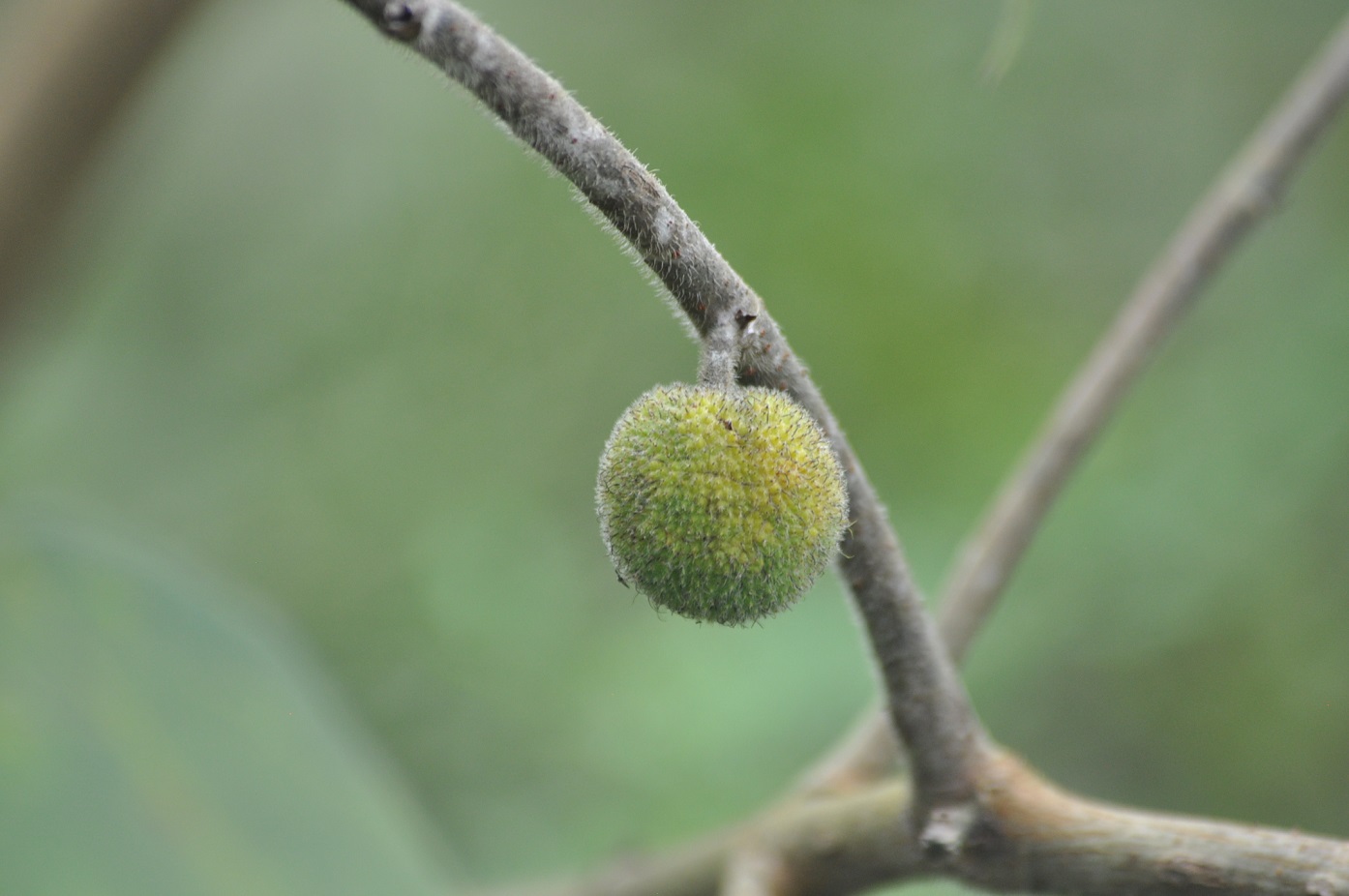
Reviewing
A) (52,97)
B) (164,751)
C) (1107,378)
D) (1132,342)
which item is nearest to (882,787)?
(1107,378)

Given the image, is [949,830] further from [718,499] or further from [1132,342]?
[1132,342]

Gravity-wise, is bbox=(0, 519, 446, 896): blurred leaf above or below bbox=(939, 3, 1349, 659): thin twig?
below

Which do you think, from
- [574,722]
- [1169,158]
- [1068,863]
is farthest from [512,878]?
[1169,158]

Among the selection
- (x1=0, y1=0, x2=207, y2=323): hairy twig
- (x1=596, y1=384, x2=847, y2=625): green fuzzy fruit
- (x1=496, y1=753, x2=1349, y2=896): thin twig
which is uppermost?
(x1=0, y1=0, x2=207, y2=323): hairy twig

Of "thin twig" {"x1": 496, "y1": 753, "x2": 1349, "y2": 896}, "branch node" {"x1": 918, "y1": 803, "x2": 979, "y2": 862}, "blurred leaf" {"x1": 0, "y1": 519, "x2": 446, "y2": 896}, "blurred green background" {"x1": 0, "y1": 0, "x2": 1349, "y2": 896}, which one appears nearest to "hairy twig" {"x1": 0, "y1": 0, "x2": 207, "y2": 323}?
"blurred green background" {"x1": 0, "y1": 0, "x2": 1349, "y2": 896}

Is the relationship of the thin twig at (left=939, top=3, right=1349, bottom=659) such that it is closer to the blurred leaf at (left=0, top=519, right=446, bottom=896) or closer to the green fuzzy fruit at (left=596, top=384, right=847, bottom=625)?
the green fuzzy fruit at (left=596, top=384, right=847, bottom=625)

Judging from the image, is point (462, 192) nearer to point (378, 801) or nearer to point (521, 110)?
point (378, 801)

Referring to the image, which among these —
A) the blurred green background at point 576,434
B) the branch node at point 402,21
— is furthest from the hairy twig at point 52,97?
the branch node at point 402,21

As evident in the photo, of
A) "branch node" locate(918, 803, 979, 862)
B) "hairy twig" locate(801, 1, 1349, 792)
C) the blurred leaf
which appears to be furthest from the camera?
"hairy twig" locate(801, 1, 1349, 792)
